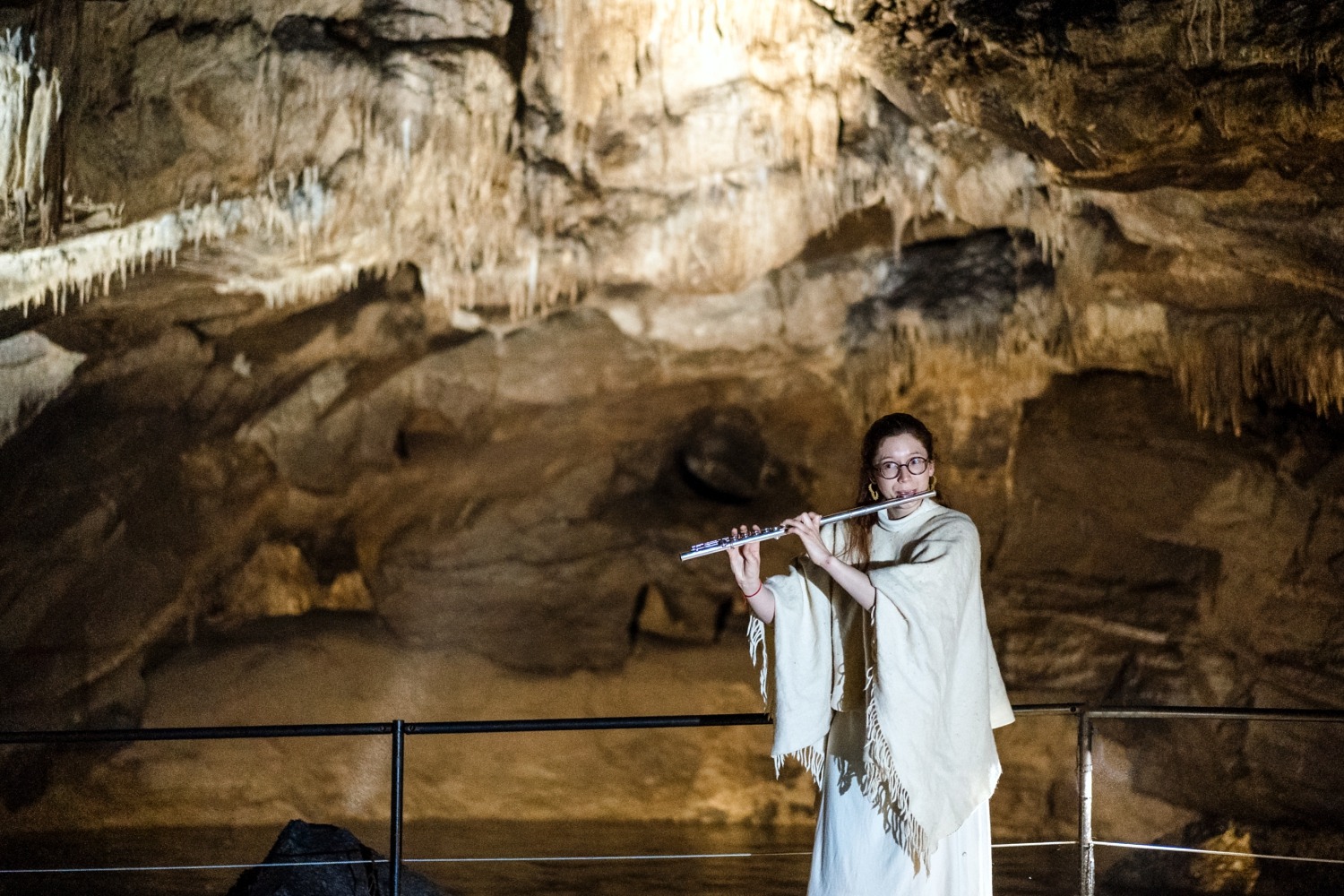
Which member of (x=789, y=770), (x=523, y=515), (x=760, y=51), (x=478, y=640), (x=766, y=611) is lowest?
(x=789, y=770)

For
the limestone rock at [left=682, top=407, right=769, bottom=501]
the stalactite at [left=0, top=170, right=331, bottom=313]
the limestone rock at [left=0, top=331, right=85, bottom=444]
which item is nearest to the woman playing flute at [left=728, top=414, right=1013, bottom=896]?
the stalactite at [left=0, top=170, right=331, bottom=313]

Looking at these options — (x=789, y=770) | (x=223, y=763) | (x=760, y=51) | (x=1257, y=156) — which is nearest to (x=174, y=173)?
(x=760, y=51)

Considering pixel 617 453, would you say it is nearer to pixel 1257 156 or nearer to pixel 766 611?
pixel 1257 156

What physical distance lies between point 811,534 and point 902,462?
29cm

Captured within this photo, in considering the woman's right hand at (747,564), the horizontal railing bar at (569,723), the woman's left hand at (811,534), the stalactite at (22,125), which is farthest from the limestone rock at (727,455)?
the woman's left hand at (811,534)

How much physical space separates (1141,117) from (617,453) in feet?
21.9

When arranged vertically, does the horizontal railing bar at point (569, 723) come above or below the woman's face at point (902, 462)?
below

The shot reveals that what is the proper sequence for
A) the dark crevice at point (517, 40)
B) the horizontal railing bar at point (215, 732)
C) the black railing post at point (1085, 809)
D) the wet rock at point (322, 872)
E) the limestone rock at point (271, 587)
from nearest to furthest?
1. the horizontal railing bar at point (215, 732)
2. the black railing post at point (1085, 809)
3. the wet rock at point (322, 872)
4. the dark crevice at point (517, 40)
5. the limestone rock at point (271, 587)

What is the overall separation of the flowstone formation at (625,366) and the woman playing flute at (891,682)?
2.92 m

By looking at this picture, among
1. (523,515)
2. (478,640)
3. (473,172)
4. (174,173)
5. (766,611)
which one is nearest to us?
(766,611)

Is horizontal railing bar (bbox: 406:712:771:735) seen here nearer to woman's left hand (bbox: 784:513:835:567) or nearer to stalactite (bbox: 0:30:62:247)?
woman's left hand (bbox: 784:513:835:567)

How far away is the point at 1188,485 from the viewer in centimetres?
885

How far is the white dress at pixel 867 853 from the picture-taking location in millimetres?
2695

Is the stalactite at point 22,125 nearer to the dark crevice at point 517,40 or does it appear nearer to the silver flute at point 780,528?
the dark crevice at point 517,40
